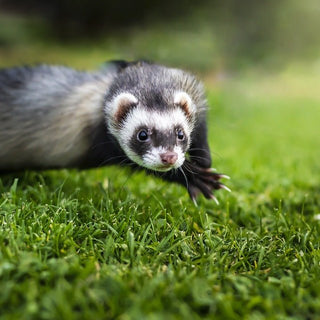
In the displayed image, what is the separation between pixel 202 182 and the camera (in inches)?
181

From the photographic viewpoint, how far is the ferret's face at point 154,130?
12.2ft

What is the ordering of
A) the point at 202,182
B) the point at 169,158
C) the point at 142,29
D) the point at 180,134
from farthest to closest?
the point at 142,29
the point at 202,182
the point at 180,134
the point at 169,158

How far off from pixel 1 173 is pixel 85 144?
1.13 metres

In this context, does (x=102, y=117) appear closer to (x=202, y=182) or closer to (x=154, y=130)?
(x=154, y=130)

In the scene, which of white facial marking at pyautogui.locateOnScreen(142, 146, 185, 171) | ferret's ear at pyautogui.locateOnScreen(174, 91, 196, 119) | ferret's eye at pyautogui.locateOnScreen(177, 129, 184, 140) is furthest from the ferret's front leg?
white facial marking at pyautogui.locateOnScreen(142, 146, 185, 171)

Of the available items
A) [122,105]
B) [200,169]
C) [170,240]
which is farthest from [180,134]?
[170,240]

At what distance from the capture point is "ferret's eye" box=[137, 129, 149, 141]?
3.86 m

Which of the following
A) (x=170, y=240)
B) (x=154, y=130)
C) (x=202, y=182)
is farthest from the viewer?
(x=202, y=182)

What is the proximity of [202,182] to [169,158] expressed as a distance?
1078 mm

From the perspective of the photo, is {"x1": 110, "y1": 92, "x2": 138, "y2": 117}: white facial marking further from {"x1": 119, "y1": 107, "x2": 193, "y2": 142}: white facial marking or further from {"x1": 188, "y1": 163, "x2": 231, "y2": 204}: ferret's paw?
{"x1": 188, "y1": 163, "x2": 231, "y2": 204}: ferret's paw

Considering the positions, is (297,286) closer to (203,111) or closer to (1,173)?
(203,111)

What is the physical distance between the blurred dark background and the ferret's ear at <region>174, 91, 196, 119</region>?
8.52 meters

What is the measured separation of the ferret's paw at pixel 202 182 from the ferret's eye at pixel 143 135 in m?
0.79

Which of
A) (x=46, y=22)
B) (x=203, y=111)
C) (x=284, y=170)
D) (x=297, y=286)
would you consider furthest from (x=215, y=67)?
(x=297, y=286)
